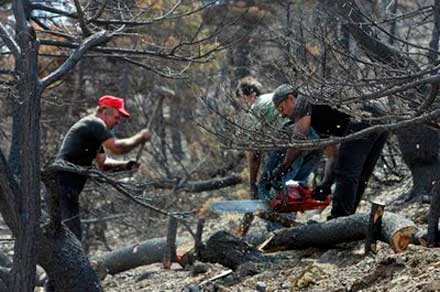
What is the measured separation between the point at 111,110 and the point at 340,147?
2.28m

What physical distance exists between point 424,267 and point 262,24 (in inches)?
403

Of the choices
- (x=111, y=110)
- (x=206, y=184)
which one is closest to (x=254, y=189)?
(x=111, y=110)

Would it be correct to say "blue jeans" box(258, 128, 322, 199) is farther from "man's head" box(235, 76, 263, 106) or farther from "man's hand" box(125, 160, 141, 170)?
"man's hand" box(125, 160, 141, 170)

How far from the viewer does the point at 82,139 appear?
8.83m

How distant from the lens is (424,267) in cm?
677

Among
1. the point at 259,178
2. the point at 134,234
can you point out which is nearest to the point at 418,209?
the point at 259,178

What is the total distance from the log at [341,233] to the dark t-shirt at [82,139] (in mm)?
1934

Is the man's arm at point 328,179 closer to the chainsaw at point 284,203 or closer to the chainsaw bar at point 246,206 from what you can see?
the chainsaw at point 284,203

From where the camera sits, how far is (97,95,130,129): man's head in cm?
903

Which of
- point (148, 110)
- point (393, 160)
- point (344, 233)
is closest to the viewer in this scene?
point (344, 233)

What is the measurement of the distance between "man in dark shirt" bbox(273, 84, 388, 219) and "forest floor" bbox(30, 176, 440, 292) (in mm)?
641

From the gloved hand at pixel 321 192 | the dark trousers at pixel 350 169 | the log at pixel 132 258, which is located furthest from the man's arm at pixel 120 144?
the dark trousers at pixel 350 169

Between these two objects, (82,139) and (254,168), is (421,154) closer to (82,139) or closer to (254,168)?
(254,168)

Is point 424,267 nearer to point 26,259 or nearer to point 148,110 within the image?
point 26,259
